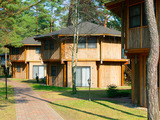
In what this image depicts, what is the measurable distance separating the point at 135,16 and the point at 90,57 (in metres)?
11.4

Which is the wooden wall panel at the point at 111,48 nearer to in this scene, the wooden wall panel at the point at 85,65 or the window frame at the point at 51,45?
the wooden wall panel at the point at 85,65

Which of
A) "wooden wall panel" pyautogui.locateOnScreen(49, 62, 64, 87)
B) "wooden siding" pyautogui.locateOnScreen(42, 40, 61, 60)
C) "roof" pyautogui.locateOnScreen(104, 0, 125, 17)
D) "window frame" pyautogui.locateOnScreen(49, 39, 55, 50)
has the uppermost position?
"roof" pyautogui.locateOnScreen(104, 0, 125, 17)

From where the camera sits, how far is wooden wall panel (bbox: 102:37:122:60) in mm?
22500

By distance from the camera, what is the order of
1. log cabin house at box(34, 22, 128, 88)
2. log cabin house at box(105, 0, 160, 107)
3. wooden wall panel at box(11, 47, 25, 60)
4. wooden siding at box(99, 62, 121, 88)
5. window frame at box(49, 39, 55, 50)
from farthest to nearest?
wooden wall panel at box(11, 47, 25, 60) < window frame at box(49, 39, 55, 50) < wooden siding at box(99, 62, 121, 88) < log cabin house at box(34, 22, 128, 88) < log cabin house at box(105, 0, 160, 107)

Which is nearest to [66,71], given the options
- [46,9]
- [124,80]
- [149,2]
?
[124,80]

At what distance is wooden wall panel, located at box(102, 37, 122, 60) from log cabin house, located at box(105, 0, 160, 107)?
33.3ft

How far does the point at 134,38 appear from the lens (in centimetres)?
1084

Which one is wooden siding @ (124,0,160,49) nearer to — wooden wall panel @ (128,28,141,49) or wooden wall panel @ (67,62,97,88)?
wooden wall panel @ (128,28,141,49)

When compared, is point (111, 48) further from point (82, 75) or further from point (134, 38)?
point (134, 38)

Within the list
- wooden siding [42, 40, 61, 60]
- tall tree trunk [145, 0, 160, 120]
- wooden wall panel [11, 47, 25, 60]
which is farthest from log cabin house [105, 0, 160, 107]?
wooden wall panel [11, 47, 25, 60]

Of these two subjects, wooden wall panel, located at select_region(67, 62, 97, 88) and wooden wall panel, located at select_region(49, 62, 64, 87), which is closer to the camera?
wooden wall panel, located at select_region(67, 62, 97, 88)

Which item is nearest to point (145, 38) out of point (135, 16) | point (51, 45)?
point (135, 16)

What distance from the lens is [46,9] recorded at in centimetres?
5497

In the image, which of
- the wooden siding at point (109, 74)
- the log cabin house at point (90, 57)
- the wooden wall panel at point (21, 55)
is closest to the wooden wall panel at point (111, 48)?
the log cabin house at point (90, 57)
